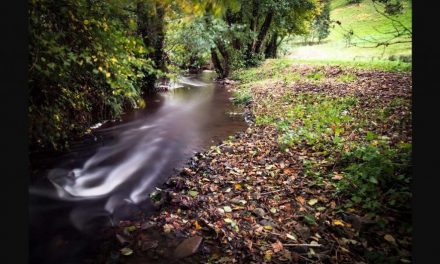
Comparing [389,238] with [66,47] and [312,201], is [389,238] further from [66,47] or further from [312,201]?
[66,47]

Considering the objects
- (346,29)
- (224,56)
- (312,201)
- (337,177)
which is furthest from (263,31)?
(312,201)

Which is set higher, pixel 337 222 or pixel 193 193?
pixel 193 193

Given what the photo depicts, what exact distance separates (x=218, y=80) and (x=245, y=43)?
3663mm

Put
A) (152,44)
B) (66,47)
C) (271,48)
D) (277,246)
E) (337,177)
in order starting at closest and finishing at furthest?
1. (277,246)
2. (66,47)
3. (337,177)
4. (152,44)
5. (271,48)

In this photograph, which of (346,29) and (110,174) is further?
(346,29)

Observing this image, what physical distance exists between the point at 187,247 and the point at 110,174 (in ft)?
10.9

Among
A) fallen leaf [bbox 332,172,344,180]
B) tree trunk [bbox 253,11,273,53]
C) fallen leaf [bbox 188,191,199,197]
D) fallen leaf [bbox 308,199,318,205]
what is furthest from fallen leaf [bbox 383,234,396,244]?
tree trunk [bbox 253,11,273,53]

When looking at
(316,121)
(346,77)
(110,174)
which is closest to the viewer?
(110,174)

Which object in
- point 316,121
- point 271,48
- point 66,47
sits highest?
point 271,48

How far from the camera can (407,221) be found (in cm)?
428

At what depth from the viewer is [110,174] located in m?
6.90

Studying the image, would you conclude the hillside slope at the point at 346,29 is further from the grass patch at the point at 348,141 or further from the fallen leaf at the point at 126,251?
the fallen leaf at the point at 126,251

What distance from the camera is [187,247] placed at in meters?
4.30

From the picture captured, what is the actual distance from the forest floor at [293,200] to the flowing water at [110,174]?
528mm
